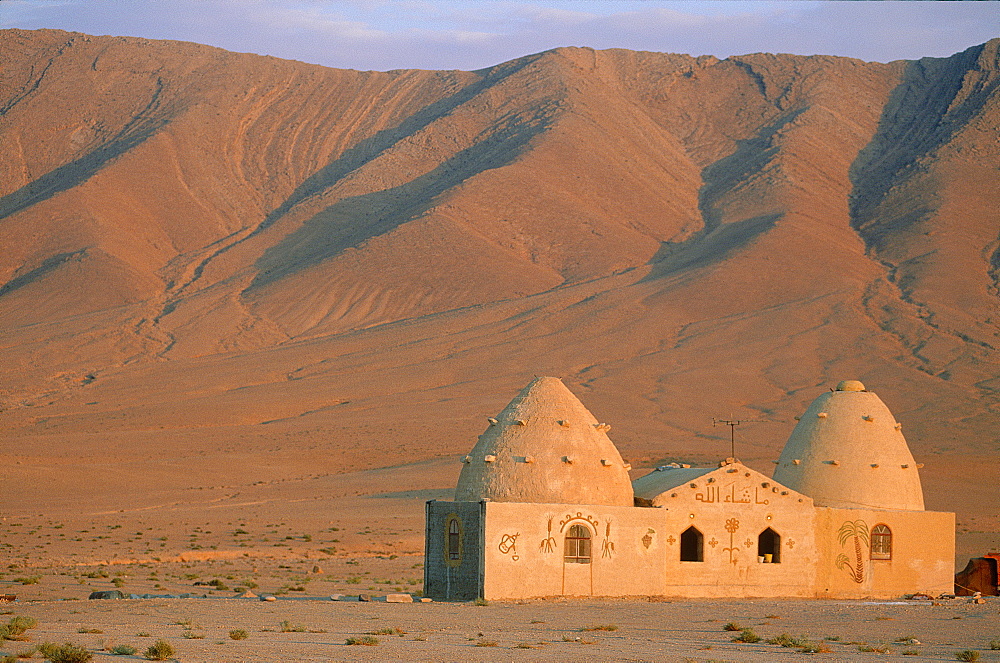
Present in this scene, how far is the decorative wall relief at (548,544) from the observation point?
75.0ft

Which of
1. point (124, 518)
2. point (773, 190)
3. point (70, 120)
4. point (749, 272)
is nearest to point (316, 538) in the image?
point (124, 518)

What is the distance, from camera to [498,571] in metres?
22.6

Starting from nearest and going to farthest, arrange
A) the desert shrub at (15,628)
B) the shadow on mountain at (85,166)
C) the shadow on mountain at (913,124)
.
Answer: the desert shrub at (15,628) → the shadow on mountain at (913,124) → the shadow on mountain at (85,166)

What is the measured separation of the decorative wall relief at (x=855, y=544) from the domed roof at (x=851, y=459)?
0.65m

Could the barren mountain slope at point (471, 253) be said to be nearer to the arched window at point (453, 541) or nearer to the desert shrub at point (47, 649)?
the arched window at point (453, 541)

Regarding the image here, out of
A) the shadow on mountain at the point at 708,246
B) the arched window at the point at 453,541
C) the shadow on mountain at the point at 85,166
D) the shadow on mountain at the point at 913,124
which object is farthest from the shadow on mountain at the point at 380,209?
the arched window at the point at 453,541

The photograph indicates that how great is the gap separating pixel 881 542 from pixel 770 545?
2.42 m

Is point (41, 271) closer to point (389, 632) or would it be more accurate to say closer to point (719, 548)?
point (719, 548)

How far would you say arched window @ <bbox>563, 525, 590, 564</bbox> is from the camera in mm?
23062

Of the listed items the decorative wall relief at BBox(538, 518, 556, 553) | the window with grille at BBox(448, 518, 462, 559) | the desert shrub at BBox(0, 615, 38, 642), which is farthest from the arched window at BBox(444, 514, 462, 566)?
the desert shrub at BBox(0, 615, 38, 642)

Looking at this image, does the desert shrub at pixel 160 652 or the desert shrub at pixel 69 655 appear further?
the desert shrub at pixel 160 652

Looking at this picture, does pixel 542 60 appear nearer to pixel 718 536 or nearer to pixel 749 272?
pixel 749 272

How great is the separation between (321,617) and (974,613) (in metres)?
10.3

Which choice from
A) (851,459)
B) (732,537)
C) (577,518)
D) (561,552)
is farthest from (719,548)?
(851,459)
